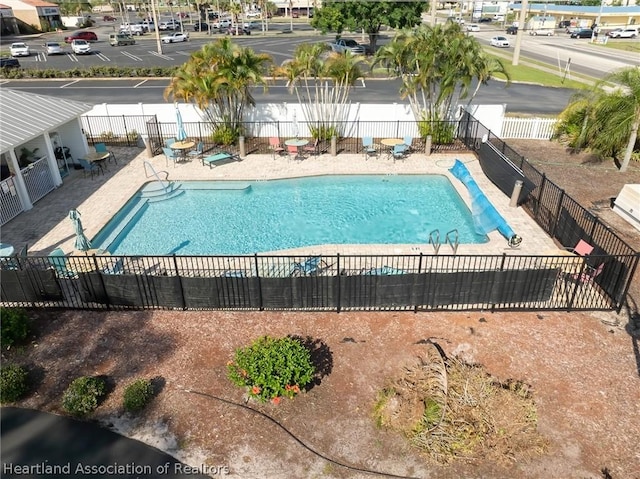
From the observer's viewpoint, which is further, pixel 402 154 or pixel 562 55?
pixel 562 55

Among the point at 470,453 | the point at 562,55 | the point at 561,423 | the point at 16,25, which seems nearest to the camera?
the point at 470,453

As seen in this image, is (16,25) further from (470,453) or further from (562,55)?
(470,453)

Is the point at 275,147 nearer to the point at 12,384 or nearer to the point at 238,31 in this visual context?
the point at 12,384

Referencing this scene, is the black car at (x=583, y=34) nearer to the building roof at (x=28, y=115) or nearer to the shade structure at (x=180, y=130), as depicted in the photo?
the shade structure at (x=180, y=130)

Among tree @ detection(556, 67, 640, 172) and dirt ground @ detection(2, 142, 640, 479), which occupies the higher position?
tree @ detection(556, 67, 640, 172)

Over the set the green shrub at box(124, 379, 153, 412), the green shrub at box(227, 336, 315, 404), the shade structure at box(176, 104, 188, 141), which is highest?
Answer: the shade structure at box(176, 104, 188, 141)

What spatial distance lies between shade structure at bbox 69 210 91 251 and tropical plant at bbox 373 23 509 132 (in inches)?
663

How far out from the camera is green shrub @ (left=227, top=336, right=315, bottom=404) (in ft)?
30.9

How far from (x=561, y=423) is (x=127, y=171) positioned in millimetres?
20497

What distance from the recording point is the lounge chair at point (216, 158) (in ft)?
73.4

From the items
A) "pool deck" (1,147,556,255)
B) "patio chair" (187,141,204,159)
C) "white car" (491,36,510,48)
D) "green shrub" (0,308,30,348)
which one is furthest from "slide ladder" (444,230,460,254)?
"white car" (491,36,510,48)

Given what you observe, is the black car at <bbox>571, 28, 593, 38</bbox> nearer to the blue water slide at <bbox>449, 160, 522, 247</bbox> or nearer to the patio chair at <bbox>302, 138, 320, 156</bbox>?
the patio chair at <bbox>302, 138, 320, 156</bbox>

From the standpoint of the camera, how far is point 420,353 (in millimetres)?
11266

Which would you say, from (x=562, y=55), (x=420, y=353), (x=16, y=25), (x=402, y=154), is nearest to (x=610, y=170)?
(x=402, y=154)
